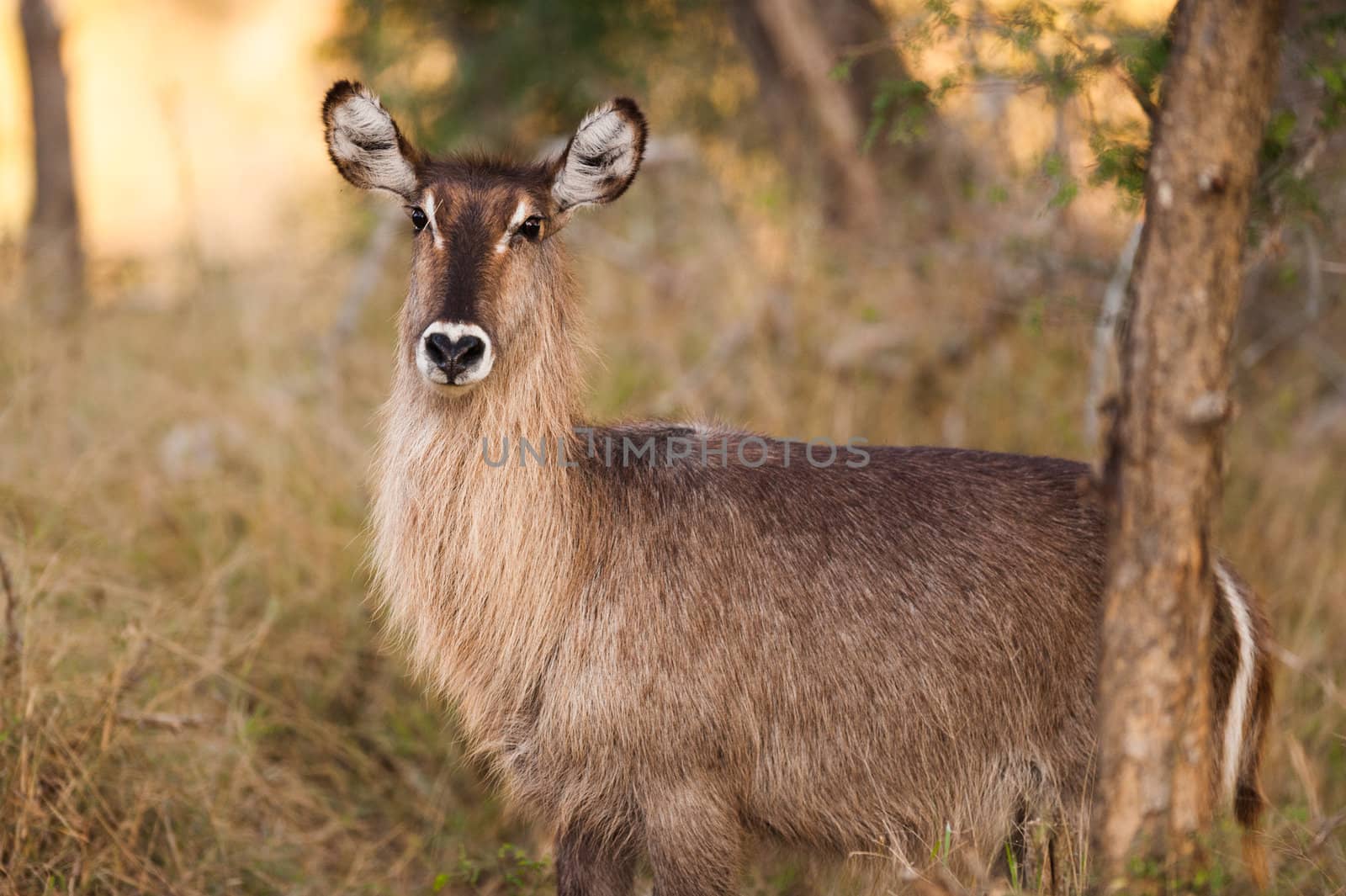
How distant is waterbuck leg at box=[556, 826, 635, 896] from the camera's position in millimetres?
3379

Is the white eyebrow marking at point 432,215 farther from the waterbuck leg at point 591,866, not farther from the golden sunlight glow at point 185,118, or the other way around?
the golden sunlight glow at point 185,118

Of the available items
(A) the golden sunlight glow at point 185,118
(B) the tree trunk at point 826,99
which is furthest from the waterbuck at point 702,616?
(A) the golden sunlight glow at point 185,118

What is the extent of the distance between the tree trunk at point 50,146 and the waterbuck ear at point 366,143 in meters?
6.26

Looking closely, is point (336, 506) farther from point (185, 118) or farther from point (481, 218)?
point (185, 118)

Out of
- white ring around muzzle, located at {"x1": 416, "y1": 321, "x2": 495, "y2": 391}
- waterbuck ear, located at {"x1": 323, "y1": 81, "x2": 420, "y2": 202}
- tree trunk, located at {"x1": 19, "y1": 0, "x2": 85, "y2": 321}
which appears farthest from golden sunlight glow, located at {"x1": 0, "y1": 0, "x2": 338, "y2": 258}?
white ring around muzzle, located at {"x1": 416, "y1": 321, "x2": 495, "y2": 391}

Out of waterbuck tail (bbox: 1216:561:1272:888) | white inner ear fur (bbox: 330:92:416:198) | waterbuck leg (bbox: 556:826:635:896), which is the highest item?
white inner ear fur (bbox: 330:92:416:198)

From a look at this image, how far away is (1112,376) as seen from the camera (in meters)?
5.40

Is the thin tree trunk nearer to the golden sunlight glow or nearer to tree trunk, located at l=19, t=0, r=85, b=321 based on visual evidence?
the golden sunlight glow

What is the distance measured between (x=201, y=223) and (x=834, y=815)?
390 inches

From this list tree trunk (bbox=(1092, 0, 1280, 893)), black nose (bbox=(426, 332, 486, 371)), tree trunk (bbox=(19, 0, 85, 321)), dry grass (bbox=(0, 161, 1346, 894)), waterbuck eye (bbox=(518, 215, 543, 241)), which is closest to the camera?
tree trunk (bbox=(1092, 0, 1280, 893))

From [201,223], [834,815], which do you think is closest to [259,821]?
[834,815]

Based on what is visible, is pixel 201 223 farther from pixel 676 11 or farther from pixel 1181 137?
pixel 1181 137

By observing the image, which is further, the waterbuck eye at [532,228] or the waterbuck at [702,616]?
the waterbuck eye at [532,228]

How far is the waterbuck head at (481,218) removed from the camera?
3268 millimetres
